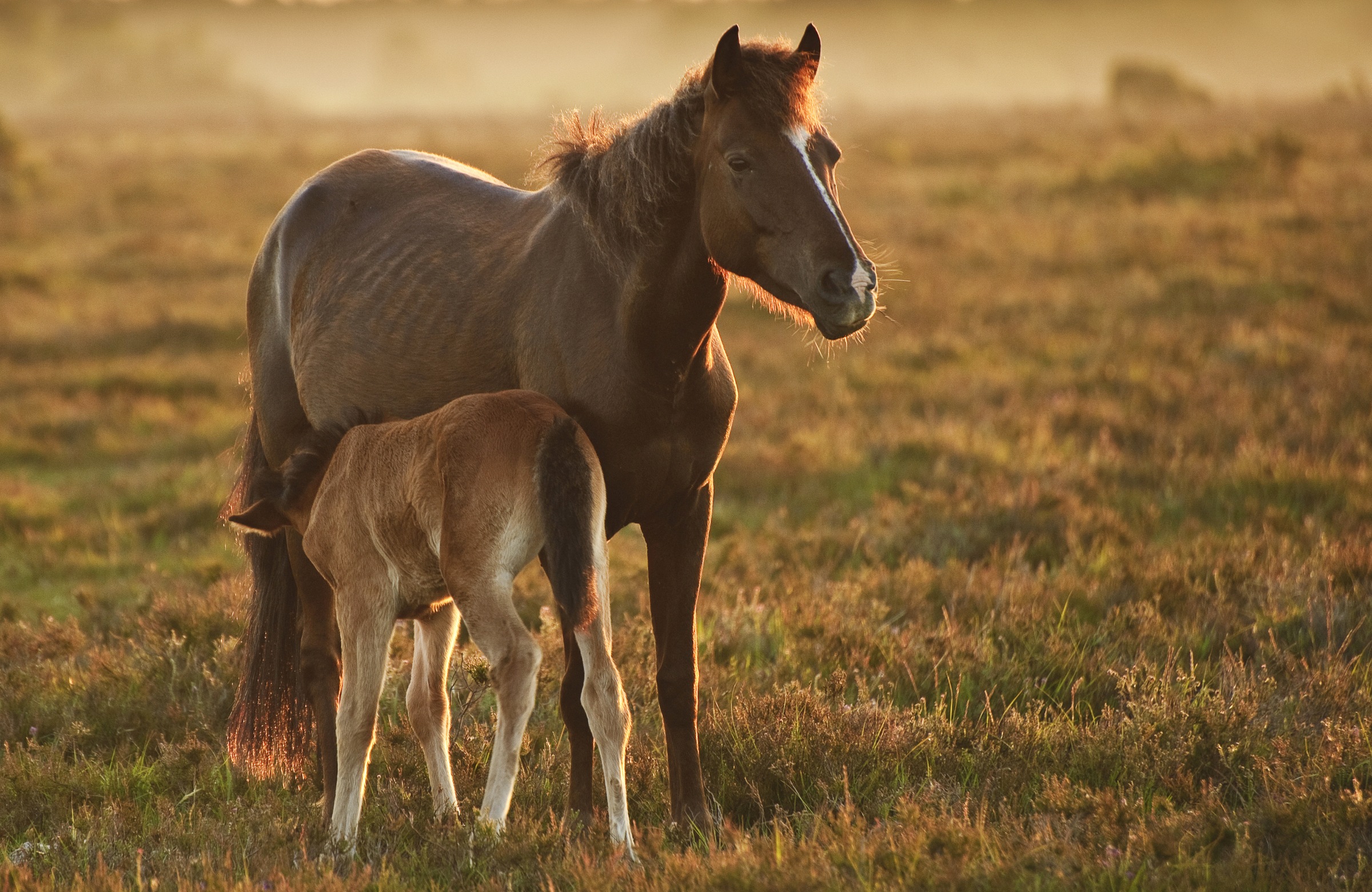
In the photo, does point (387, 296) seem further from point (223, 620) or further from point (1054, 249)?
point (1054, 249)

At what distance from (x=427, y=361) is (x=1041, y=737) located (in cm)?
241

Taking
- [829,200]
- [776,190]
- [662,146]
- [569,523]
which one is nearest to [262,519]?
[569,523]

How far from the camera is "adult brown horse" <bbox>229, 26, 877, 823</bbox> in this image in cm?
330

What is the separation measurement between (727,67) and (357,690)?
2.10 meters

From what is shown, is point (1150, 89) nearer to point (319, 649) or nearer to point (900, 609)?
point (900, 609)

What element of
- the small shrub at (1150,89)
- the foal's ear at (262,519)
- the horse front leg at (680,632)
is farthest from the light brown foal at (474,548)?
the small shrub at (1150,89)

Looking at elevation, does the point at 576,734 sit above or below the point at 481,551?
below

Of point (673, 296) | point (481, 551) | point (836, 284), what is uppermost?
point (836, 284)

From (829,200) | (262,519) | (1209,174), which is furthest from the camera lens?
(1209,174)

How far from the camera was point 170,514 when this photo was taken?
319 inches

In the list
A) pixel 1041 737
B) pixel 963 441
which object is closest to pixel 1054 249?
pixel 963 441

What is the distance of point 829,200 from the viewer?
10.6 feet

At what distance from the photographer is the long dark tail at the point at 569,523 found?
3.19 m

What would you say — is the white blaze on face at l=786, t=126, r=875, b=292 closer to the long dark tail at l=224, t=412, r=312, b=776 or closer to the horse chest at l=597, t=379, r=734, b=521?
the horse chest at l=597, t=379, r=734, b=521
